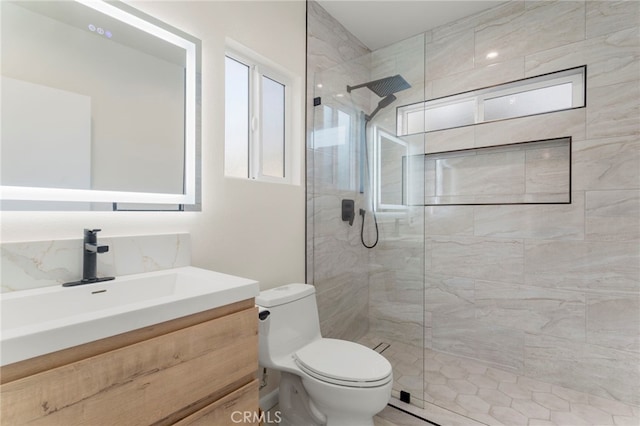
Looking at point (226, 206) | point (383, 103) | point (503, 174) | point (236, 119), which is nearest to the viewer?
point (226, 206)

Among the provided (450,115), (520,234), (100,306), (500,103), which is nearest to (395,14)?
(450,115)

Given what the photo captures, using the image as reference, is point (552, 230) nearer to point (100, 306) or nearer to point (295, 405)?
point (295, 405)

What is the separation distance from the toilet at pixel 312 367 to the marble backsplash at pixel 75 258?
47 centimetres

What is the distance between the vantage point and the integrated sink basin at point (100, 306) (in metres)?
0.61

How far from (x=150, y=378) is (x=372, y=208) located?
1.69 metres

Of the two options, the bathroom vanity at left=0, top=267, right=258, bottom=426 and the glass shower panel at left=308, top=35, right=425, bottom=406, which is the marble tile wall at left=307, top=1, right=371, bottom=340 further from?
the bathroom vanity at left=0, top=267, right=258, bottom=426

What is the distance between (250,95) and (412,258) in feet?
4.86

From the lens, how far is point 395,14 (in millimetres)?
2322

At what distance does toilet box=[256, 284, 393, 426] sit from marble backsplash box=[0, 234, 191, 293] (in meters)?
0.47

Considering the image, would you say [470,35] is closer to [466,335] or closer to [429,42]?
[429,42]

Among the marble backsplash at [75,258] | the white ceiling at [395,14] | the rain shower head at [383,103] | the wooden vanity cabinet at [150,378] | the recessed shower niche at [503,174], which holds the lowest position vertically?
the wooden vanity cabinet at [150,378]

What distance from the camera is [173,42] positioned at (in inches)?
54.1

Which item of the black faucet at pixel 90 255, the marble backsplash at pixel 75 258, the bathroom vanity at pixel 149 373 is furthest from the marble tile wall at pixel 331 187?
the black faucet at pixel 90 255

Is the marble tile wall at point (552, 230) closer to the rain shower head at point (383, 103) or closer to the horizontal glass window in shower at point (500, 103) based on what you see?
the horizontal glass window in shower at point (500, 103)
